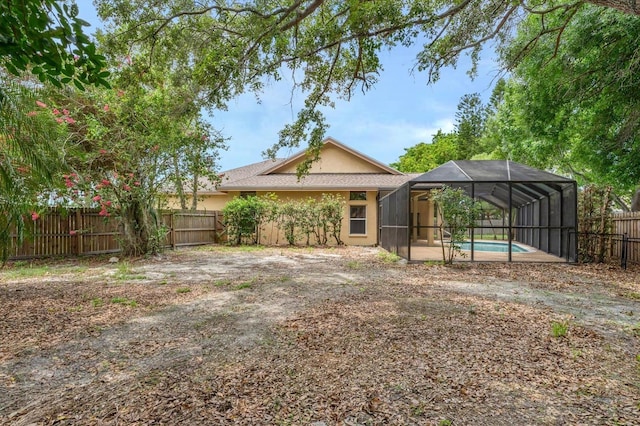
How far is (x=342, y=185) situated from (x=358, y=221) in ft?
6.21

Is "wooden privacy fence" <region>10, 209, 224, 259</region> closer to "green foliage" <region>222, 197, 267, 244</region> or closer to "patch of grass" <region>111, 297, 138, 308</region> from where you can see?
"green foliage" <region>222, 197, 267, 244</region>

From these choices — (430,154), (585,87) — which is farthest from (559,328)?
(430,154)

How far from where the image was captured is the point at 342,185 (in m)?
16.3

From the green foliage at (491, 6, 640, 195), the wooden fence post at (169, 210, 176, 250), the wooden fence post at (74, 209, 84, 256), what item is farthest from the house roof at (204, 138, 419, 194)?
the green foliage at (491, 6, 640, 195)

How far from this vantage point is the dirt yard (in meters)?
2.39

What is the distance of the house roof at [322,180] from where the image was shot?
16.3 meters

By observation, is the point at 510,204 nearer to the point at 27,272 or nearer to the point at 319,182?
the point at 319,182

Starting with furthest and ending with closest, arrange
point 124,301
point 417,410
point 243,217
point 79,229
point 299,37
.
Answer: point 243,217
point 79,229
point 299,37
point 124,301
point 417,410

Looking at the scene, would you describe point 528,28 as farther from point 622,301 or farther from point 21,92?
point 21,92

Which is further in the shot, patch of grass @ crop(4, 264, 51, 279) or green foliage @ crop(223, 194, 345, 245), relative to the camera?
green foliage @ crop(223, 194, 345, 245)

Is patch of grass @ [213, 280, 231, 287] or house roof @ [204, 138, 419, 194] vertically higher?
house roof @ [204, 138, 419, 194]

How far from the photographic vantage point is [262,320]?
175 inches

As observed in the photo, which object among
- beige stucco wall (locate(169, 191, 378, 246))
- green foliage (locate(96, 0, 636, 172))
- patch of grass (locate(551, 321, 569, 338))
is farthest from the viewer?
beige stucco wall (locate(169, 191, 378, 246))

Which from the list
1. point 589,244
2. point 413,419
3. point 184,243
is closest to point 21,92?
point 413,419
